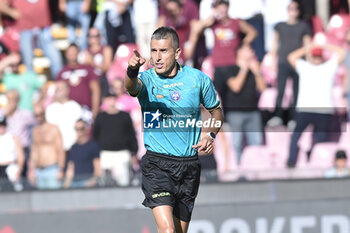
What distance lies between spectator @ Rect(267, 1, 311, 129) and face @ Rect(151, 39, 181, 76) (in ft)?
18.6

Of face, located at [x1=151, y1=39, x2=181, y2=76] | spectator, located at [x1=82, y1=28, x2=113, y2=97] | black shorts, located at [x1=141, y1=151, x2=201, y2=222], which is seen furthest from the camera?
spectator, located at [x1=82, y1=28, x2=113, y2=97]

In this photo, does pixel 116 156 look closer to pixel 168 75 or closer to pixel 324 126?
pixel 324 126

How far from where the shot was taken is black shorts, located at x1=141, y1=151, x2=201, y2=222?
7676 millimetres

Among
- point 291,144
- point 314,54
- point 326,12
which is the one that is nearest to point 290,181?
point 291,144

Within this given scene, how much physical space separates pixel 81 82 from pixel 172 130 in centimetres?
557

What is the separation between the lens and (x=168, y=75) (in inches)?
301

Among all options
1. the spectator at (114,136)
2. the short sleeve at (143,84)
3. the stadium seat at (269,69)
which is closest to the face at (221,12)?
the stadium seat at (269,69)

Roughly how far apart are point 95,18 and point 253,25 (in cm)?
276

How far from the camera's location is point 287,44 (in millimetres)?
13180

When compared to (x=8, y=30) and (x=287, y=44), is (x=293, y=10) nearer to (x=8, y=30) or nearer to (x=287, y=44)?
(x=287, y=44)

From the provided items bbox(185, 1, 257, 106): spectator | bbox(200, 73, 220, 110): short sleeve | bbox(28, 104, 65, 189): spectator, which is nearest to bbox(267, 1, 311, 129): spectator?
bbox(185, 1, 257, 106): spectator

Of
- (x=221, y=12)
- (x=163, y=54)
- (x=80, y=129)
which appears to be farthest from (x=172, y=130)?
(x=221, y=12)

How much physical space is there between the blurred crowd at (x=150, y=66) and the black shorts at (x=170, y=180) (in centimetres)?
381

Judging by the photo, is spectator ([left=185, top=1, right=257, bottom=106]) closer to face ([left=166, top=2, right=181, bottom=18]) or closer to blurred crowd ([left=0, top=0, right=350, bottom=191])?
blurred crowd ([left=0, top=0, right=350, bottom=191])
